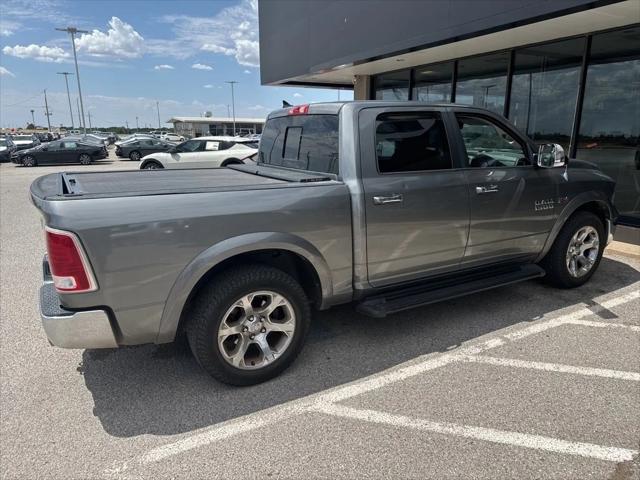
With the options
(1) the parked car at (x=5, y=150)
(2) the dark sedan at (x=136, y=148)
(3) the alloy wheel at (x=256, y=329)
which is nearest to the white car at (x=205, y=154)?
(3) the alloy wheel at (x=256, y=329)

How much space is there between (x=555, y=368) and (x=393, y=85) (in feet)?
38.3

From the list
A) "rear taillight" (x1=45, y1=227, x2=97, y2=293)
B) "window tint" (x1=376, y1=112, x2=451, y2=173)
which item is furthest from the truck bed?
"window tint" (x1=376, y1=112, x2=451, y2=173)

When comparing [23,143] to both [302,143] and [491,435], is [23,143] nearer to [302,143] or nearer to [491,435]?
[302,143]

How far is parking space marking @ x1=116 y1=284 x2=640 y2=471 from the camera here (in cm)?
249

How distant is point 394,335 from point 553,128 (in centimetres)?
714

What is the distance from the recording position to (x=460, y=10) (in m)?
8.11

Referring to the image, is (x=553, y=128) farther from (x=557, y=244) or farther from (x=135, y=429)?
(x=135, y=429)

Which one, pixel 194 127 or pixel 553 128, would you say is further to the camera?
pixel 194 127

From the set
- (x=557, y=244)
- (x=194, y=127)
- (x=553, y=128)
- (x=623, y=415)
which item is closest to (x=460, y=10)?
(x=553, y=128)

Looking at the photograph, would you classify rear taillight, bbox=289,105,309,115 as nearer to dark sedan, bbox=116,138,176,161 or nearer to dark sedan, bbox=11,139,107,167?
dark sedan, bbox=11,139,107,167

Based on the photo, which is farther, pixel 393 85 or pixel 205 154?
pixel 205 154

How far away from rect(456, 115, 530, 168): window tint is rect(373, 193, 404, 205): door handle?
3.37 ft

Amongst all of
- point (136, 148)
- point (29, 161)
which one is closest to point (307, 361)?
point (29, 161)

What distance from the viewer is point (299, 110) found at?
3.94 metres
